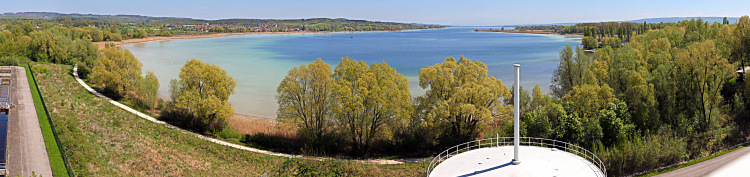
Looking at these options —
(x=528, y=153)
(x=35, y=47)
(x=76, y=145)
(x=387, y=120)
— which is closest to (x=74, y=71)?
(x=35, y=47)

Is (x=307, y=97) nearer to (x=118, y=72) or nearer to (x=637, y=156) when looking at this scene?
(x=637, y=156)

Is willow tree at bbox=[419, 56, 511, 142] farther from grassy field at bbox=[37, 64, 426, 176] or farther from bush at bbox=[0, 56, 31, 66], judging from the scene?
bush at bbox=[0, 56, 31, 66]

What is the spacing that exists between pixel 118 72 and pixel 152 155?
25.0m

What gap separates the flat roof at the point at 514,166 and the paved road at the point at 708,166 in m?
10.7

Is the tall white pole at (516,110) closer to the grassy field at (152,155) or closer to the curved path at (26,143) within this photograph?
the grassy field at (152,155)

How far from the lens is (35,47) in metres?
68.6

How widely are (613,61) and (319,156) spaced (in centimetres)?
2676

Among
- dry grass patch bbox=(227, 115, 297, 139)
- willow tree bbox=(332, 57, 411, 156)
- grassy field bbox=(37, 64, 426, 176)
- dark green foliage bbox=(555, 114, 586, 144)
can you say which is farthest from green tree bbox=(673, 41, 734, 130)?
dry grass patch bbox=(227, 115, 297, 139)

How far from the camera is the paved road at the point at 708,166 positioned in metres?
26.0

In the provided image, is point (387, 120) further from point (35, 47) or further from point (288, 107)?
point (35, 47)

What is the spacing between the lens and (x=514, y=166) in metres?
18.4

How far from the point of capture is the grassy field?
2445 centimetres

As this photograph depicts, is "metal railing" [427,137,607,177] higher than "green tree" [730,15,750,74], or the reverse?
"green tree" [730,15,750,74]

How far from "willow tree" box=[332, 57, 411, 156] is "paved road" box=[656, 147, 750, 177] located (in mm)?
16826
